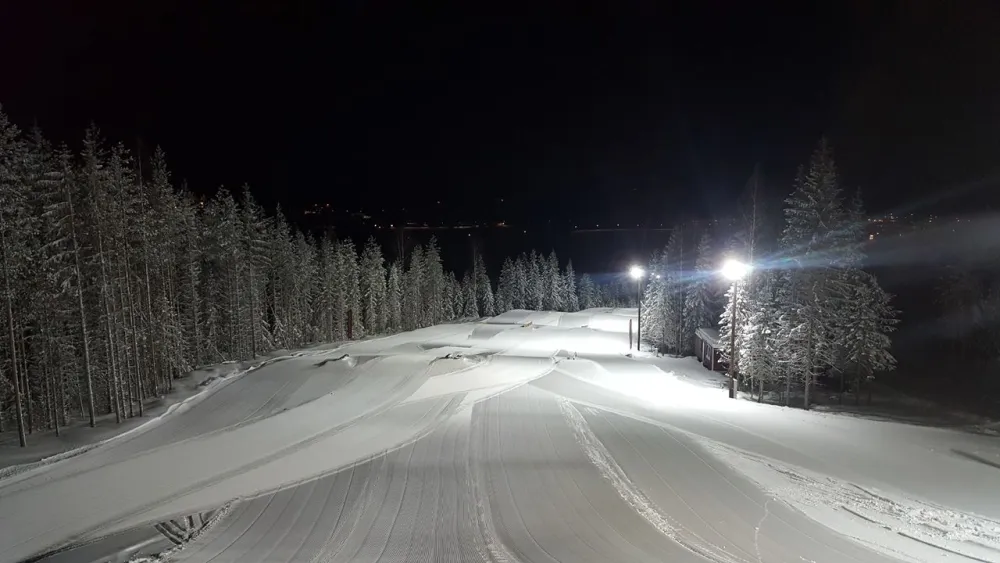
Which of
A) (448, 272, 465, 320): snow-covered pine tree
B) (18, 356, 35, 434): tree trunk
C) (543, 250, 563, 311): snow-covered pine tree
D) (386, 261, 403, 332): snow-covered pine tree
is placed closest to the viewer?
(18, 356, 35, 434): tree trunk

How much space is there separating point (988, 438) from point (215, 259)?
43626 mm

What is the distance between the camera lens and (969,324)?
44.6 m

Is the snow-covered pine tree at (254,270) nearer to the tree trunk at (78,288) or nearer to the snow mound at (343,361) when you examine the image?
the snow mound at (343,361)

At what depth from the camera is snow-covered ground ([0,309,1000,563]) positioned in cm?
1005

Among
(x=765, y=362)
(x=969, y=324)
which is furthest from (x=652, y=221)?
(x=765, y=362)

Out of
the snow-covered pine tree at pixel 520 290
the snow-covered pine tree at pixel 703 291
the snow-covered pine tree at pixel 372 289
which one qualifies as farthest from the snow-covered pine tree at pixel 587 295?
the snow-covered pine tree at pixel 703 291

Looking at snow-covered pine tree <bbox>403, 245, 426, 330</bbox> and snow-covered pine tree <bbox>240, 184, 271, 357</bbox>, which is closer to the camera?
snow-covered pine tree <bbox>240, 184, 271, 357</bbox>

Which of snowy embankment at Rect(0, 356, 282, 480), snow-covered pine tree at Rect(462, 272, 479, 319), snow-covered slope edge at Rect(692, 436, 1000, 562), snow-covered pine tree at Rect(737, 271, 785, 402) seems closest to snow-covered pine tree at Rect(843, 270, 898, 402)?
snow-covered pine tree at Rect(737, 271, 785, 402)

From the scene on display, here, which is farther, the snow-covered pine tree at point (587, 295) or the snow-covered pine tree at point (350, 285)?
the snow-covered pine tree at point (587, 295)

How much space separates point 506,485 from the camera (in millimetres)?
13164

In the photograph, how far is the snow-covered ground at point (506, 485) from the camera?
10.0m

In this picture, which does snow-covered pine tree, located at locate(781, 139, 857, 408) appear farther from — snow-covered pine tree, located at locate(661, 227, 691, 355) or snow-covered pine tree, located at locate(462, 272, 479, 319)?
snow-covered pine tree, located at locate(462, 272, 479, 319)

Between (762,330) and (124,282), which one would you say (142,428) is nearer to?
(124,282)

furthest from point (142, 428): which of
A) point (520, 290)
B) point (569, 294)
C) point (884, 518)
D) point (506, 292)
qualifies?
point (569, 294)
